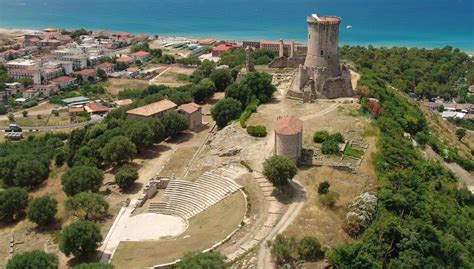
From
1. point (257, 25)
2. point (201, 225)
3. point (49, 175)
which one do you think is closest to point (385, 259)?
point (201, 225)

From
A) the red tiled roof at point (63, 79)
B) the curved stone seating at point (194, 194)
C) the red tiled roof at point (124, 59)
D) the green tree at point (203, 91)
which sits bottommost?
the curved stone seating at point (194, 194)

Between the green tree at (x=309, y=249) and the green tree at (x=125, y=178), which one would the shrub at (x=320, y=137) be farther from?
the green tree at (x=125, y=178)

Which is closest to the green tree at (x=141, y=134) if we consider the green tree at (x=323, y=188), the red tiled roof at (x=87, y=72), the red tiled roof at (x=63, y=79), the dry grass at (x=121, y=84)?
the green tree at (x=323, y=188)

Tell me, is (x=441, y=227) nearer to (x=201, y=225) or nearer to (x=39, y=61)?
(x=201, y=225)

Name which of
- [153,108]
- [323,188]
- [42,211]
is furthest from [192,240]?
[153,108]

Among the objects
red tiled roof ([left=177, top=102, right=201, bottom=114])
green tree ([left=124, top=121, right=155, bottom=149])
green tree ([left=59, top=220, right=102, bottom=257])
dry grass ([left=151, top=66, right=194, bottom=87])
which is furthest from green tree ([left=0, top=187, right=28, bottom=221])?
dry grass ([left=151, top=66, right=194, bottom=87])
